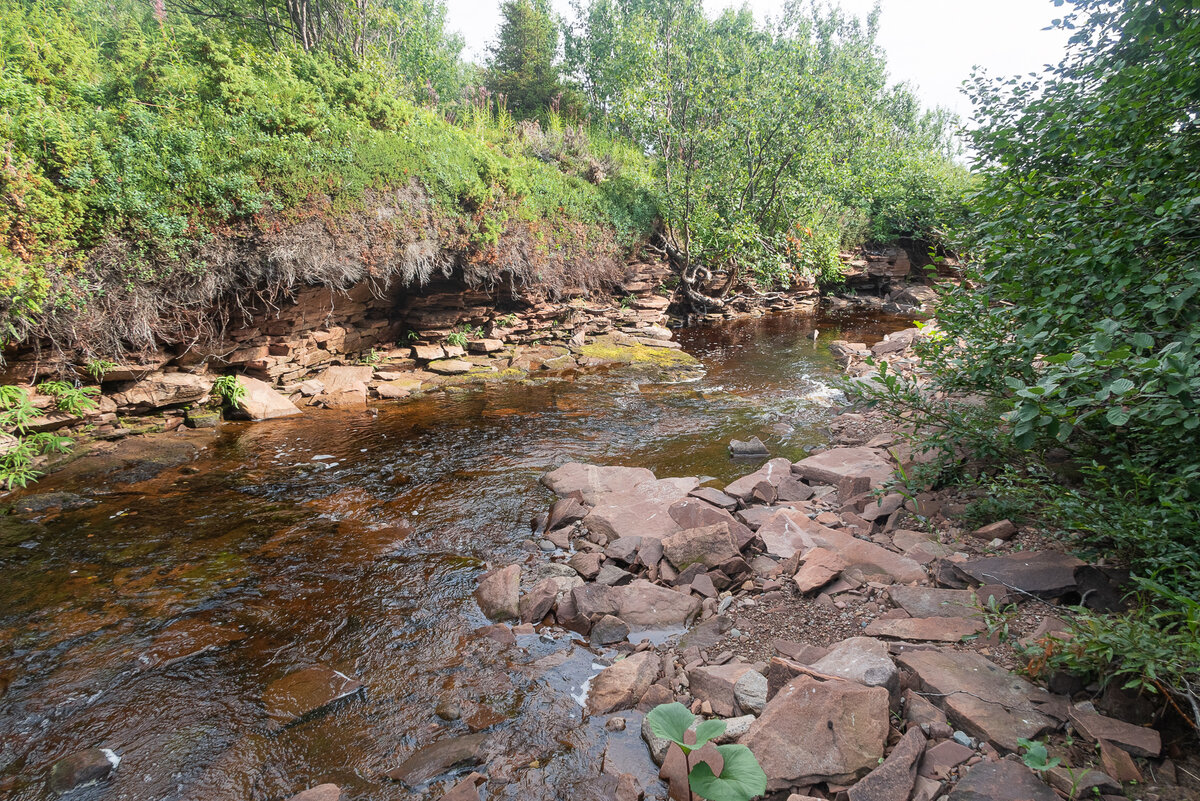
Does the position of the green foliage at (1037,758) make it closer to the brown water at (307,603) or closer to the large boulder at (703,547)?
the brown water at (307,603)

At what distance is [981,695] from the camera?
250 cm

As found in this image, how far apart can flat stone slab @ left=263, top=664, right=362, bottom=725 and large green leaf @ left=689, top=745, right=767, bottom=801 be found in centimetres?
249

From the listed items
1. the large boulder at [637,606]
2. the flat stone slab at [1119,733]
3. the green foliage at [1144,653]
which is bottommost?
the large boulder at [637,606]

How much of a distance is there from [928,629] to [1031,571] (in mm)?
750

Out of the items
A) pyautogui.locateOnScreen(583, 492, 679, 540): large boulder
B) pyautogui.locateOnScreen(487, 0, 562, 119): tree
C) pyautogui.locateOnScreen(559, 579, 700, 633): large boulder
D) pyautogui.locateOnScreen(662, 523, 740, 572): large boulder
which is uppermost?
pyautogui.locateOnScreen(487, 0, 562, 119): tree

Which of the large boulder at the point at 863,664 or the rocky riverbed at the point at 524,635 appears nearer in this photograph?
the rocky riverbed at the point at 524,635

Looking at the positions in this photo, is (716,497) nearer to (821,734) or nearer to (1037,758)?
(821,734)

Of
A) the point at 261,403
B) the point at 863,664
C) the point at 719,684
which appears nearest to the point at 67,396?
the point at 261,403

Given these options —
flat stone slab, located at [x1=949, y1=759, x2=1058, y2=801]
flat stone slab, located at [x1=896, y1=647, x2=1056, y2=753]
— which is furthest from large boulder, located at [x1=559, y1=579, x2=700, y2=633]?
flat stone slab, located at [x1=949, y1=759, x2=1058, y2=801]

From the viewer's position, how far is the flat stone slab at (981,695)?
231 cm

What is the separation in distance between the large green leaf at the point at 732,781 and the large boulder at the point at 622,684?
1251mm

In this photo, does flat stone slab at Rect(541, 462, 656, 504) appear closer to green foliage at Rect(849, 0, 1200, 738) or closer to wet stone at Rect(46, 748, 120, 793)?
green foliage at Rect(849, 0, 1200, 738)

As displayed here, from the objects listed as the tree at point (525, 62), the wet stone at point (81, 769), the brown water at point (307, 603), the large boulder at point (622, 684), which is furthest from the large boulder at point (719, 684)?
the tree at point (525, 62)

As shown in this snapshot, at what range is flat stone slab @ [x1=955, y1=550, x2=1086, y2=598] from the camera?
3.03 metres
